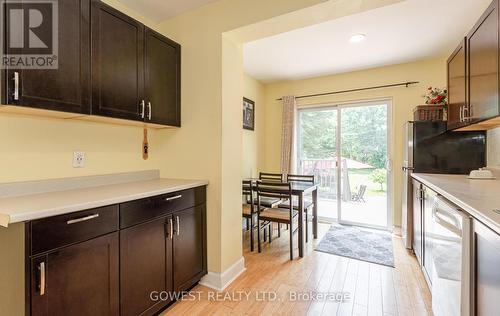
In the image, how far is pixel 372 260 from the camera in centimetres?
254

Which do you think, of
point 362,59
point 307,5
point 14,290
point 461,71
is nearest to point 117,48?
point 307,5

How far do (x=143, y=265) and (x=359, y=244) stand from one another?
2.54m

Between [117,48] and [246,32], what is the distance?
103 centimetres

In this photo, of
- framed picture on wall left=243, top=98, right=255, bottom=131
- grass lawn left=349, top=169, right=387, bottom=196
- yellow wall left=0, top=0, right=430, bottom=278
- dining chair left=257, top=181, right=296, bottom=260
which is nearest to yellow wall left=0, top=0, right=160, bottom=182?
yellow wall left=0, top=0, right=430, bottom=278

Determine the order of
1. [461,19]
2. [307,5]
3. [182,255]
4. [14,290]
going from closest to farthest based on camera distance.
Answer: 1. [14,290]
2. [307,5]
3. [182,255]
4. [461,19]

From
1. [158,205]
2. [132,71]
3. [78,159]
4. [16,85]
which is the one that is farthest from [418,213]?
[16,85]

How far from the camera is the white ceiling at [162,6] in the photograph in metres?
2.04

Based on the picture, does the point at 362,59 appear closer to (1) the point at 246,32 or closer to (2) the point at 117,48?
(1) the point at 246,32

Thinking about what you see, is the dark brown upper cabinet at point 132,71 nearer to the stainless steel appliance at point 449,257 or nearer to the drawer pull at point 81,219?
the drawer pull at point 81,219

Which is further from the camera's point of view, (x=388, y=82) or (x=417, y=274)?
(x=388, y=82)

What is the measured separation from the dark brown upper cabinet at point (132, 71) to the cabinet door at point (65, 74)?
0.06m

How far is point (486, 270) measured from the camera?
966 millimetres

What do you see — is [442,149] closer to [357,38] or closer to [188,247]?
[357,38]

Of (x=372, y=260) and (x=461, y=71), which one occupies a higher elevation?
(x=461, y=71)
